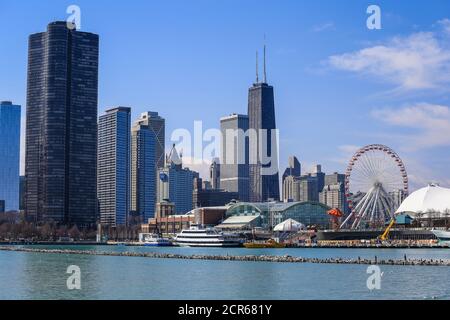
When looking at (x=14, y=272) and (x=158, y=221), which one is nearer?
(x=14, y=272)

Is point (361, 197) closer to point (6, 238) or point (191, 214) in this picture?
point (191, 214)

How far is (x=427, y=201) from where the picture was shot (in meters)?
146

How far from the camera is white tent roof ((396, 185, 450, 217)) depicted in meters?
144

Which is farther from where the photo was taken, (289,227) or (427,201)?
(289,227)

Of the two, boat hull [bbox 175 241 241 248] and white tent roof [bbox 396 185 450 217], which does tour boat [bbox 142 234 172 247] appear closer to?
boat hull [bbox 175 241 241 248]

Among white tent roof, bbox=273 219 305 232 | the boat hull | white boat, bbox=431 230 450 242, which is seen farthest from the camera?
white tent roof, bbox=273 219 305 232

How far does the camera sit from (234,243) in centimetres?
12862

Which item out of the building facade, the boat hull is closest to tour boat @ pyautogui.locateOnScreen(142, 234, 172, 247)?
the boat hull

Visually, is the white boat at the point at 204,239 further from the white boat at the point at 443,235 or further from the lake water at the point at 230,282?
the lake water at the point at 230,282

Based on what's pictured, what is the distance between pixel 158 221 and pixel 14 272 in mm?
133044

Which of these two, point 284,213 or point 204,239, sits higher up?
point 284,213

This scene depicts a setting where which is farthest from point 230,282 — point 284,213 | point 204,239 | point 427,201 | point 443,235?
point 284,213

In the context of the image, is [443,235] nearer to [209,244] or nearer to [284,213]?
[209,244]
